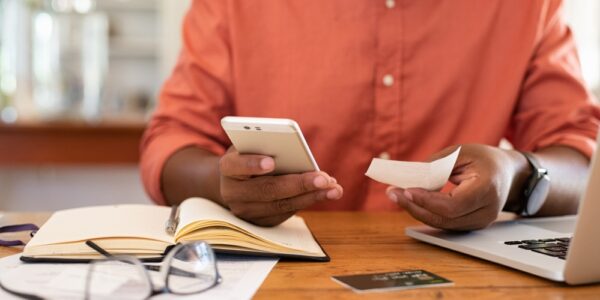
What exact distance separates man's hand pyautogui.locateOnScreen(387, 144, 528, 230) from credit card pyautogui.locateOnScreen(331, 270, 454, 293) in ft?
0.44

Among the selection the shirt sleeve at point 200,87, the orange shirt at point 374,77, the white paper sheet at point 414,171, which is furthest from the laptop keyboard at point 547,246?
Result: the shirt sleeve at point 200,87

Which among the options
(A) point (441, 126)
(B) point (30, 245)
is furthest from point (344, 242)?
(A) point (441, 126)

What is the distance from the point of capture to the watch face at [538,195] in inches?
40.6

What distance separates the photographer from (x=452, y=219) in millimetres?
886

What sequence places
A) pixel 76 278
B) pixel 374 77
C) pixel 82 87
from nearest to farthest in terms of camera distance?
pixel 76 278 < pixel 374 77 < pixel 82 87

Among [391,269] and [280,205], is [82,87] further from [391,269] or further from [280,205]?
[391,269]

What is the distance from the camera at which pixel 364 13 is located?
4.53 ft

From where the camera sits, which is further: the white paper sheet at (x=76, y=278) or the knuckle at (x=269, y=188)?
the knuckle at (x=269, y=188)

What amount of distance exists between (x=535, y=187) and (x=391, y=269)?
36 cm

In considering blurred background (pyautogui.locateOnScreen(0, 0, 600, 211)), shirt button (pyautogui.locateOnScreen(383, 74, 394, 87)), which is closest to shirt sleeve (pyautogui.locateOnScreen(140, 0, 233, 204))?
shirt button (pyautogui.locateOnScreen(383, 74, 394, 87))

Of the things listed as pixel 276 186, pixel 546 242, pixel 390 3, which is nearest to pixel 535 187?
pixel 546 242

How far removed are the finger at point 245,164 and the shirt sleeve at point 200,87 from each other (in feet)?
1.50

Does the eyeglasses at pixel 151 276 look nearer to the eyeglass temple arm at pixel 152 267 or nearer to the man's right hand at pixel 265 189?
the eyeglass temple arm at pixel 152 267

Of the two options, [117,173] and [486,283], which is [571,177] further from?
[117,173]
